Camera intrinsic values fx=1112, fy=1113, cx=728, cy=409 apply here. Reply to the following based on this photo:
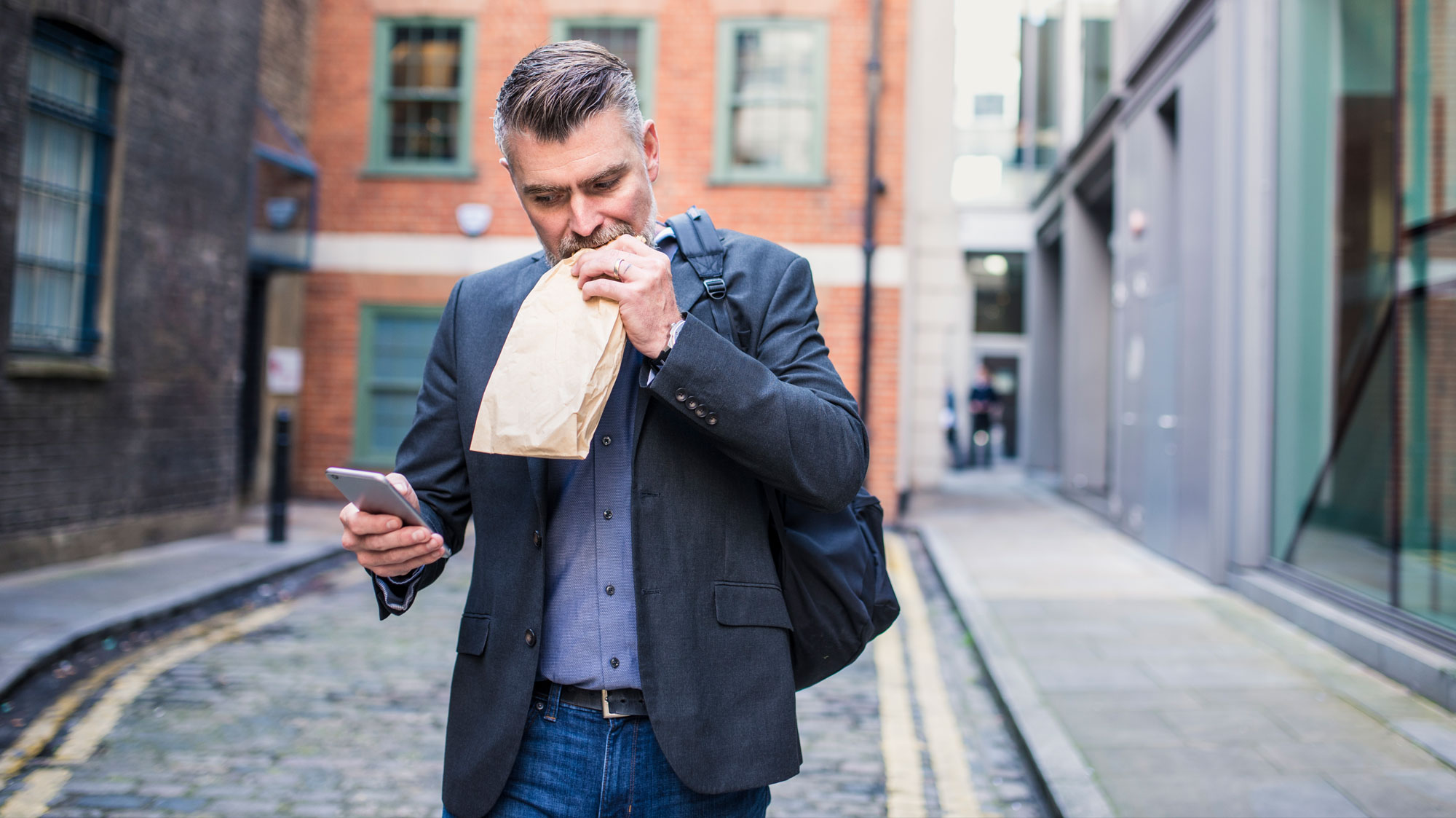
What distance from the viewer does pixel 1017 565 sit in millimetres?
9344

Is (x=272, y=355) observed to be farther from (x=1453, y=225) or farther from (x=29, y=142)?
(x=1453, y=225)

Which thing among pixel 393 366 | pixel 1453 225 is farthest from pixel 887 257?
pixel 1453 225

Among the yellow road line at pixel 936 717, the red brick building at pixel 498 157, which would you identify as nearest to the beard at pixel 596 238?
the yellow road line at pixel 936 717

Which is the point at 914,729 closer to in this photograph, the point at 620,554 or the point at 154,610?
the point at 620,554

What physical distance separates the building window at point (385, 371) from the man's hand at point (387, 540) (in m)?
11.8

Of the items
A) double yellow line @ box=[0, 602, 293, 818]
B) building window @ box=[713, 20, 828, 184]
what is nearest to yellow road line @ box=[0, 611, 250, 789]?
double yellow line @ box=[0, 602, 293, 818]

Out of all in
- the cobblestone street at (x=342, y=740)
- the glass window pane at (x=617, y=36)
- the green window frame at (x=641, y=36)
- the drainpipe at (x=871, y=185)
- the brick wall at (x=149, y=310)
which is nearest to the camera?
the cobblestone street at (x=342, y=740)

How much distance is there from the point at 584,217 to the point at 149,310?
8.84m

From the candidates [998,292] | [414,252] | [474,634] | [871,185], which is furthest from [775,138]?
[998,292]

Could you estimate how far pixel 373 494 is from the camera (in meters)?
1.53

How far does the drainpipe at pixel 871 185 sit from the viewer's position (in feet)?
39.9

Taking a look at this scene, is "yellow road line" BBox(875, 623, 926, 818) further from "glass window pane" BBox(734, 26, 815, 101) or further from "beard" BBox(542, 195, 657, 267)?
"glass window pane" BBox(734, 26, 815, 101)

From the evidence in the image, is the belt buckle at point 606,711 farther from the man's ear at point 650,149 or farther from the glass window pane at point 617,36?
the glass window pane at point 617,36

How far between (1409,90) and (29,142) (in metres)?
9.06
